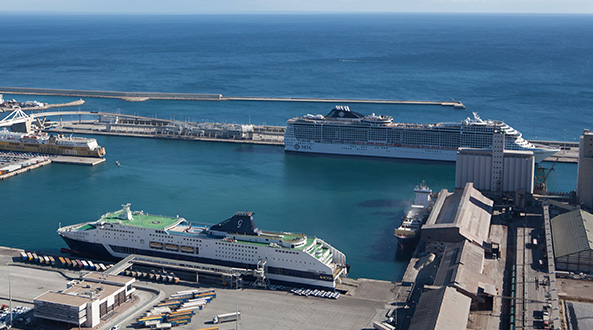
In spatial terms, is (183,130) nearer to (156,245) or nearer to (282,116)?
(282,116)

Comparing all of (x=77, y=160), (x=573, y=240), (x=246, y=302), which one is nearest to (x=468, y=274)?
(x=573, y=240)

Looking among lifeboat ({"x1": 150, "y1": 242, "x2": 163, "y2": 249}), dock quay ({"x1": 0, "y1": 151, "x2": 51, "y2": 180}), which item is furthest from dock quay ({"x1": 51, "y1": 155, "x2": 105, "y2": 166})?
lifeboat ({"x1": 150, "y1": 242, "x2": 163, "y2": 249})

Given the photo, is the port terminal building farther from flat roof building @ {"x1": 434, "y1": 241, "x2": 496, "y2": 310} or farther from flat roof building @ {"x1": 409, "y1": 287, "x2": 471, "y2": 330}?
flat roof building @ {"x1": 434, "y1": 241, "x2": 496, "y2": 310}

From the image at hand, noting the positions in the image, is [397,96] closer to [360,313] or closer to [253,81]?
[253,81]

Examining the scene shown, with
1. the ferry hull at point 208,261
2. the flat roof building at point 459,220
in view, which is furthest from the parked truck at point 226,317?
the flat roof building at point 459,220

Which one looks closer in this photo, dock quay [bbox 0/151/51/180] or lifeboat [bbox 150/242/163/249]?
lifeboat [bbox 150/242/163/249]
